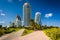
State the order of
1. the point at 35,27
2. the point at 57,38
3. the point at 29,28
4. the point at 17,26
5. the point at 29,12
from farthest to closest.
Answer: the point at 17,26 < the point at 35,27 < the point at 29,28 < the point at 29,12 < the point at 57,38

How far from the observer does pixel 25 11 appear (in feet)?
40.4

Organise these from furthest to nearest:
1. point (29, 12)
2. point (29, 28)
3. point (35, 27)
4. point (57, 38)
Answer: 1. point (35, 27)
2. point (29, 28)
3. point (29, 12)
4. point (57, 38)

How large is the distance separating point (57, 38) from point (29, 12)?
673 cm

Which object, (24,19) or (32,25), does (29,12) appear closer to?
(24,19)

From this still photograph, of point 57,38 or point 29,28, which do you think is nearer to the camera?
point 57,38

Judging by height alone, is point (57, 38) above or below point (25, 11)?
below

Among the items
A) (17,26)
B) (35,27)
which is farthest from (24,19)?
(17,26)

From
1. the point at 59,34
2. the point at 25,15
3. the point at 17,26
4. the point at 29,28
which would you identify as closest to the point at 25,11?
the point at 25,15

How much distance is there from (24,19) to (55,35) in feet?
22.7

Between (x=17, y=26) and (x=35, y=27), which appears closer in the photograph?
(x=35, y=27)

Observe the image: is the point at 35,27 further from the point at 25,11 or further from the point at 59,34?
the point at 59,34

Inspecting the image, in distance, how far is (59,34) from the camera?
208 inches

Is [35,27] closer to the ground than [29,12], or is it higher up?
closer to the ground

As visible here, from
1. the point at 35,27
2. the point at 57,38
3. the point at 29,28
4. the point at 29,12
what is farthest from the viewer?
the point at 35,27
